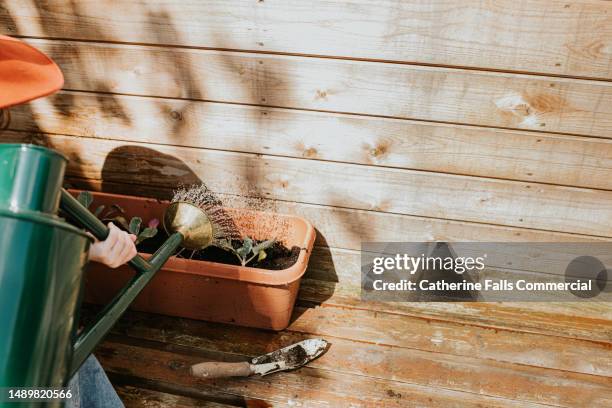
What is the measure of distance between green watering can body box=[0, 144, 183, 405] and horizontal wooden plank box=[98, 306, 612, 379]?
1237 millimetres

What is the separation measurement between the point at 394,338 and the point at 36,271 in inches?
60.7

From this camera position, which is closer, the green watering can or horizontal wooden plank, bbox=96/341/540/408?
the green watering can

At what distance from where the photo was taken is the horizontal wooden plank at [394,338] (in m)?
1.84

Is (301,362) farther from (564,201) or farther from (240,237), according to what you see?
(564,201)

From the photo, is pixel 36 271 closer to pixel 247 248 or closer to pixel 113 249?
pixel 113 249

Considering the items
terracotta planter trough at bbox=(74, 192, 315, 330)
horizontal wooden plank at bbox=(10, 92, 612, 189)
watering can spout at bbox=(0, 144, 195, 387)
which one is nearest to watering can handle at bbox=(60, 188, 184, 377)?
watering can spout at bbox=(0, 144, 195, 387)

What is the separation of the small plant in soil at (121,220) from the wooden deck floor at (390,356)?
13.9 inches

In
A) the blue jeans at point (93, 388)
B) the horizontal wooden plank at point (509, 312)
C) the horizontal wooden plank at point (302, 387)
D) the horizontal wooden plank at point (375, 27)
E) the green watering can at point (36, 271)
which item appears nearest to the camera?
the green watering can at point (36, 271)

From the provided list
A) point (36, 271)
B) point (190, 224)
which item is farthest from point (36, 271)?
point (190, 224)

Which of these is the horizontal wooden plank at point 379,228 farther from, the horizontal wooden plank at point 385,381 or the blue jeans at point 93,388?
the blue jeans at point 93,388

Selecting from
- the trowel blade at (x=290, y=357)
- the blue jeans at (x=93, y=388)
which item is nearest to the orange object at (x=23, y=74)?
the blue jeans at (x=93, y=388)

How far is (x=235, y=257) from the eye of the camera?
1959 mm

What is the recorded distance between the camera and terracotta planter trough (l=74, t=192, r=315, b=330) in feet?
5.77

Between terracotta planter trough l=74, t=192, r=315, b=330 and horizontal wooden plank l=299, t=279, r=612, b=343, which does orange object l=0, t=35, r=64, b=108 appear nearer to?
terracotta planter trough l=74, t=192, r=315, b=330
